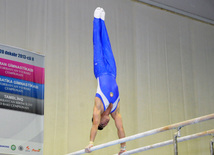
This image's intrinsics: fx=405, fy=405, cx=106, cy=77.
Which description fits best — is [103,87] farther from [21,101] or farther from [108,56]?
[21,101]

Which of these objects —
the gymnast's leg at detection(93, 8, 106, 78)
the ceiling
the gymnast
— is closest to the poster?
the gymnast

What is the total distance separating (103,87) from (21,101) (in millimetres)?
3456

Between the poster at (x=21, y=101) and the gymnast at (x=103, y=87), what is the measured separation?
3087 mm

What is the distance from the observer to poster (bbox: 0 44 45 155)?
8734 mm

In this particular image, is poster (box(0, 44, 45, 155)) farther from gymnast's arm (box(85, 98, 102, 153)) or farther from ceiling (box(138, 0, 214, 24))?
ceiling (box(138, 0, 214, 24))

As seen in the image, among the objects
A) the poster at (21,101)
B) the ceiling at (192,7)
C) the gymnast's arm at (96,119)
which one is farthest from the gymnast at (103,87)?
the ceiling at (192,7)

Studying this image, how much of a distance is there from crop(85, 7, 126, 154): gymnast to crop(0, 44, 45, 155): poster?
3.09 metres

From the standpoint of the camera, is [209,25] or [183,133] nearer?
[183,133]

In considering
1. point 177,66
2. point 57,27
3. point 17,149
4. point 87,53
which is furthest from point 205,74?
point 17,149

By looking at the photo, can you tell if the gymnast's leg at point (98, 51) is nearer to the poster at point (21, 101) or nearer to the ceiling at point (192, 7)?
the poster at point (21, 101)

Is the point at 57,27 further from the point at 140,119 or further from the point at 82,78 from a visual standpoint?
the point at 140,119

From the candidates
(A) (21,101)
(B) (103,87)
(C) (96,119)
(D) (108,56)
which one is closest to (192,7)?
(A) (21,101)

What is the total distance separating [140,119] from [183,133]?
158cm

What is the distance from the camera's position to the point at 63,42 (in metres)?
10.4
